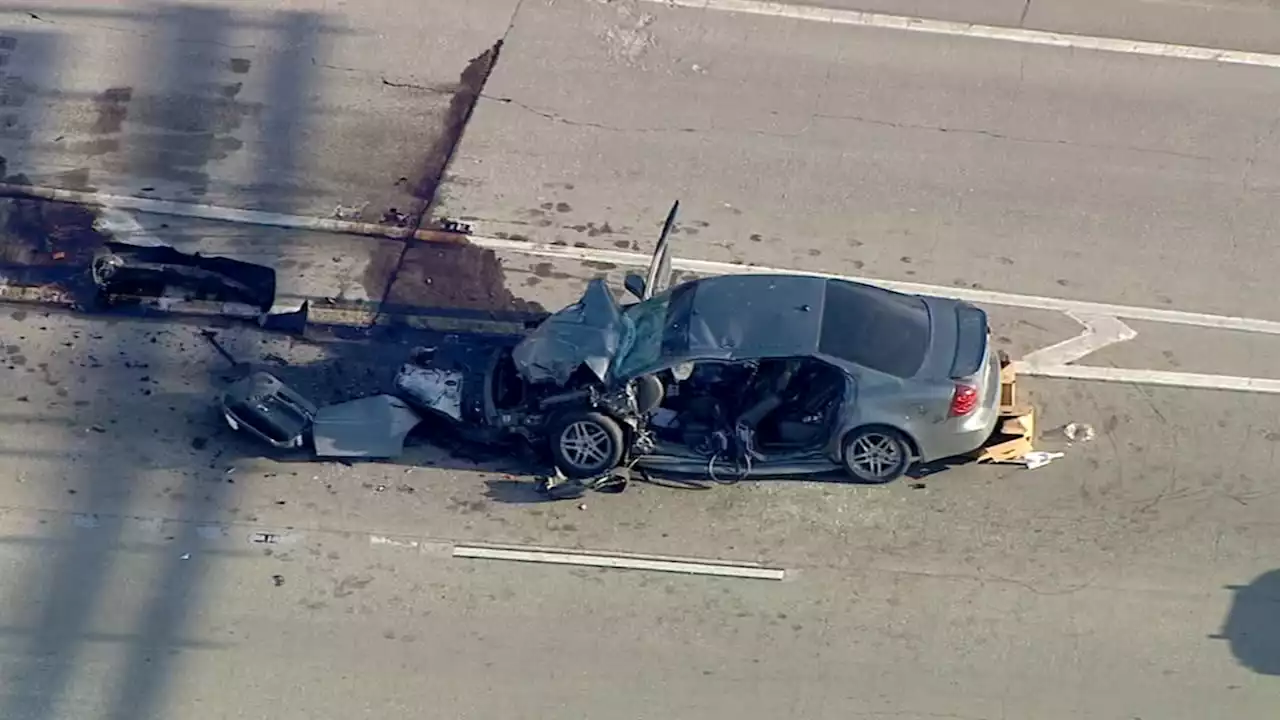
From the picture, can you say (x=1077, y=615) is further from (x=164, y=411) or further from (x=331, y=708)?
(x=164, y=411)

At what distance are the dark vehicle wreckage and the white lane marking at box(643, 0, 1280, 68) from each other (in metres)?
4.21

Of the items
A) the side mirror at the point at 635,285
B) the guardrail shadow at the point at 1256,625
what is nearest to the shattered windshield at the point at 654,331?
the side mirror at the point at 635,285

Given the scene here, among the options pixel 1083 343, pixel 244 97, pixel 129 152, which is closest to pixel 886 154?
pixel 1083 343

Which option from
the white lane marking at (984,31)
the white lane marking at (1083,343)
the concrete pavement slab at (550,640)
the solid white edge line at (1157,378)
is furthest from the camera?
the white lane marking at (984,31)

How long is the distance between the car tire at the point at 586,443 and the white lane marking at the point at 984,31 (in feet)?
18.2

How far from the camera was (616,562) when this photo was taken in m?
11.4

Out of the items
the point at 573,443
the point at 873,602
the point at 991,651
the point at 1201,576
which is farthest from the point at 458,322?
the point at 1201,576

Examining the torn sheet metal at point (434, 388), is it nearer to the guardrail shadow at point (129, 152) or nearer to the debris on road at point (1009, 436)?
the guardrail shadow at point (129, 152)

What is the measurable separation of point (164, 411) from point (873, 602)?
568 centimetres

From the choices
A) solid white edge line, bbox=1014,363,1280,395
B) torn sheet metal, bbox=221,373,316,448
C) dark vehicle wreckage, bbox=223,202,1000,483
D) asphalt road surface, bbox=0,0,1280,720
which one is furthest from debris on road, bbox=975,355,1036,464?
torn sheet metal, bbox=221,373,316,448

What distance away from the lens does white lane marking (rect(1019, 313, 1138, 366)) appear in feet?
41.7

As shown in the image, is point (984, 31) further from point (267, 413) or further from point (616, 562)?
point (267, 413)

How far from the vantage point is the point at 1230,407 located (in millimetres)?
12414

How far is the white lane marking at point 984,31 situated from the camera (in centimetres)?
1500
